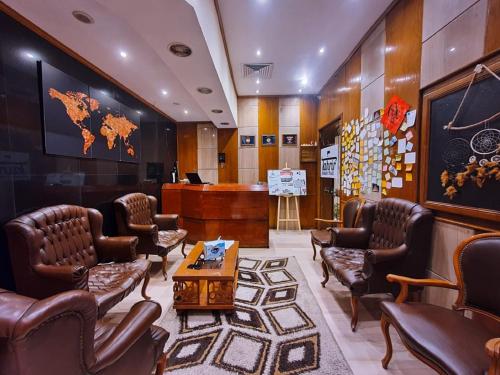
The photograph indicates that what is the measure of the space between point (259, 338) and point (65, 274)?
1.58 metres

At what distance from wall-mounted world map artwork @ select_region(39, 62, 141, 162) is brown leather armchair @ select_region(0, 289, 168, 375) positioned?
2013mm

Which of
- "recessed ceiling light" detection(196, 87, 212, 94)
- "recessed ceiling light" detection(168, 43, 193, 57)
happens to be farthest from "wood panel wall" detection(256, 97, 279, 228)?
"recessed ceiling light" detection(168, 43, 193, 57)

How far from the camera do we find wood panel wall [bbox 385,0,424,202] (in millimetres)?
2145

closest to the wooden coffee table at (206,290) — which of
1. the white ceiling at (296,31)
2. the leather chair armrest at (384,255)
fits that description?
the leather chair armrest at (384,255)

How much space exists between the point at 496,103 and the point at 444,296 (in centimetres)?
156

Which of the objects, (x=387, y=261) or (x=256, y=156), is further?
(x=256, y=156)

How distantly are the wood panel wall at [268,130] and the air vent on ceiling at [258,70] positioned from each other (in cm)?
108

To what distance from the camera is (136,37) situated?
226cm

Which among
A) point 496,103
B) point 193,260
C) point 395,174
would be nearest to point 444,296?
point 395,174

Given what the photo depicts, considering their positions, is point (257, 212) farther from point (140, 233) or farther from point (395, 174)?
point (395, 174)

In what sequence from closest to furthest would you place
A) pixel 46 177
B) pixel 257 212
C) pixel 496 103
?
1. pixel 496 103
2. pixel 46 177
3. pixel 257 212

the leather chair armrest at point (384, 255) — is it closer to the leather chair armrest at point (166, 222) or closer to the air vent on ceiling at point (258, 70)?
the leather chair armrest at point (166, 222)

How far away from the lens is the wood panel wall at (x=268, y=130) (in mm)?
5430

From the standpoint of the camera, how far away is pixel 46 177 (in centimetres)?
213
